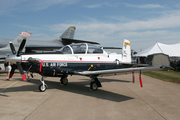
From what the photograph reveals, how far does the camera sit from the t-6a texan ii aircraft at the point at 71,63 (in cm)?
673

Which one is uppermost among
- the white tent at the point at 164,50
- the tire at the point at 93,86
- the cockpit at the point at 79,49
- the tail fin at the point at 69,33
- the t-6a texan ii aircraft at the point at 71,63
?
the tail fin at the point at 69,33

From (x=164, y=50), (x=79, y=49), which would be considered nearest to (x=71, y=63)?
(x=79, y=49)

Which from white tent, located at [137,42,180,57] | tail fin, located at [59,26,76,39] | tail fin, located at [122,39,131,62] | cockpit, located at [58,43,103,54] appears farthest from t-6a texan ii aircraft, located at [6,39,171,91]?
white tent, located at [137,42,180,57]

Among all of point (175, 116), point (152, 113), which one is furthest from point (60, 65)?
point (175, 116)

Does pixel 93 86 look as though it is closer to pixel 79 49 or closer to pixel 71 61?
pixel 71 61

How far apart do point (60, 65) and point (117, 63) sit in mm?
3708

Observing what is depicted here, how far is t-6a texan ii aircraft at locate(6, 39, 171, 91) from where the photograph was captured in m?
6.73

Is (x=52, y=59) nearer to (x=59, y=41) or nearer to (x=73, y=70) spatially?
(x=73, y=70)

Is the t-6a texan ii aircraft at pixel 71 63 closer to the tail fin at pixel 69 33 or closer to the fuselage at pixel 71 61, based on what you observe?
the fuselage at pixel 71 61

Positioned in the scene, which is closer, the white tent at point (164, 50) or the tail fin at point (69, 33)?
the tail fin at point (69, 33)

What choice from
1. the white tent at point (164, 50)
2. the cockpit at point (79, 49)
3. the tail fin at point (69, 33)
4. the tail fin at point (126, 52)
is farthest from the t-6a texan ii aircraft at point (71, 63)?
the white tent at point (164, 50)

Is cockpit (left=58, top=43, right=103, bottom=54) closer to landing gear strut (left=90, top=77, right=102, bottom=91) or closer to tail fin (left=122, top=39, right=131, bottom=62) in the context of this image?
landing gear strut (left=90, top=77, right=102, bottom=91)

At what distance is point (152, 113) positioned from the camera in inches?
176

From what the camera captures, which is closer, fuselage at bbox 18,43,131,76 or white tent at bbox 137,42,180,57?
fuselage at bbox 18,43,131,76
